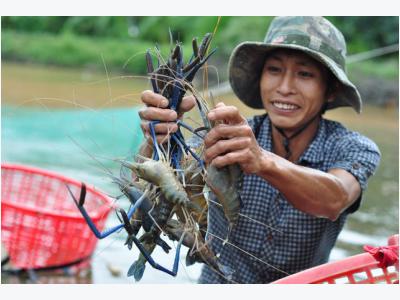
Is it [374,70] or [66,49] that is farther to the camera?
[66,49]

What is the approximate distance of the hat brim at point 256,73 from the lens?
2.76 metres

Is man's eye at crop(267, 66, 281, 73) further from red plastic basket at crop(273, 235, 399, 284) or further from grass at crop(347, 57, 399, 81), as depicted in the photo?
grass at crop(347, 57, 399, 81)

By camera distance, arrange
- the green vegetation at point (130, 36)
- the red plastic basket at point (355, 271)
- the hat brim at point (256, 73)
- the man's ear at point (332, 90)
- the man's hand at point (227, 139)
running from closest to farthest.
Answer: the man's hand at point (227, 139), the red plastic basket at point (355, 271), the hat brim at point (256, 73), the man's ear at point (332, 90), the green vegetation at point (130, 36)

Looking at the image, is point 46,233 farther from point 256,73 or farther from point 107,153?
point 256,73

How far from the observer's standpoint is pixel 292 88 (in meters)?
2.77

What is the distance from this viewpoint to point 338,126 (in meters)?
3.01

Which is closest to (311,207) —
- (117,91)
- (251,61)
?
(251,61)

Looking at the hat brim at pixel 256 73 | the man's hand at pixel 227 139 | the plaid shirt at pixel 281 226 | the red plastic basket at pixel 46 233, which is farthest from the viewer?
the red plastic basket at pixel 46 233

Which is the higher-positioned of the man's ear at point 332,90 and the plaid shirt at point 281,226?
the man's ear at point 332,90

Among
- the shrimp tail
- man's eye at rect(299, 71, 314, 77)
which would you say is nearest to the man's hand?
the shrimp tail

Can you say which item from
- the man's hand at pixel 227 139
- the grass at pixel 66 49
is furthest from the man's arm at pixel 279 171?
the grass at pixel 66 49

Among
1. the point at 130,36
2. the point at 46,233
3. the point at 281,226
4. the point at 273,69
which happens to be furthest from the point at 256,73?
the point at 130,36

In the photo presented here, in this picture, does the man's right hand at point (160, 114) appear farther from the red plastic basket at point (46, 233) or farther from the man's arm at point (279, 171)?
the red plastic basket at point (46, 233)

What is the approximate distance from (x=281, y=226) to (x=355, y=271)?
24.4 inches
